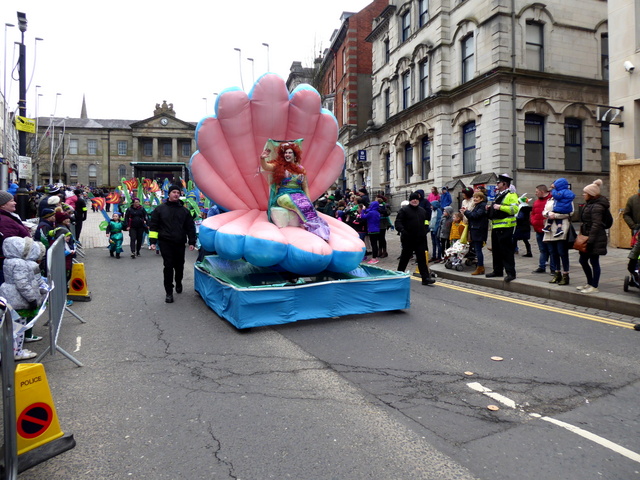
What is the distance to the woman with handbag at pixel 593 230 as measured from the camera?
23.4ft

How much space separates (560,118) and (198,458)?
21734 millimetres

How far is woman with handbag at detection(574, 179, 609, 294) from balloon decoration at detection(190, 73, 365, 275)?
3571 millimetres

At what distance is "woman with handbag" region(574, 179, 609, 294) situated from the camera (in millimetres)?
7137

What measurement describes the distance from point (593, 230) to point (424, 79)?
19215 millimetres

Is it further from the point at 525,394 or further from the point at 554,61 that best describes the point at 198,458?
the point at 554,61

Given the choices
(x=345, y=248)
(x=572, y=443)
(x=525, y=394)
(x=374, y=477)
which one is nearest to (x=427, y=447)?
(x=374, y=477)

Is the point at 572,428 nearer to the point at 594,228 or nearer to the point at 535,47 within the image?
the point at 594,228

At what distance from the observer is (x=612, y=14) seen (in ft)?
44.3

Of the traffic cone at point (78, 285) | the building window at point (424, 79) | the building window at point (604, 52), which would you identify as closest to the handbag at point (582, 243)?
the traffic cone at point (78, 285)

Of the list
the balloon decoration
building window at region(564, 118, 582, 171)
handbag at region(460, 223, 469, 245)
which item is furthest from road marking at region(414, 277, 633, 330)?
building window at region(564, 118, 582, 171)

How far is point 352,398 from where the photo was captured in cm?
375

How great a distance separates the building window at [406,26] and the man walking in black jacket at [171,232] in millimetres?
22107

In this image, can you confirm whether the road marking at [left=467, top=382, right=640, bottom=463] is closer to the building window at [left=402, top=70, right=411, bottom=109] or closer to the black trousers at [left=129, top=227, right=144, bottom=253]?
the black trousers at [left=129, top=227, right=144, bottom=253]

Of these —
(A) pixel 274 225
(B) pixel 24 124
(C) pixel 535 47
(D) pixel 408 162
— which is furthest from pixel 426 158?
(A) pixel 274 225
